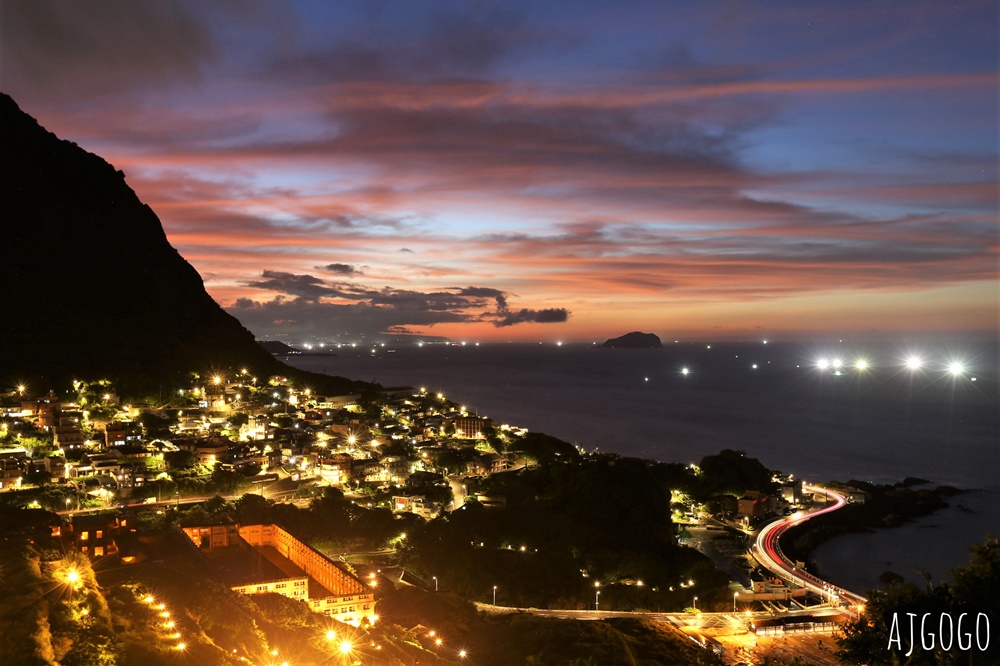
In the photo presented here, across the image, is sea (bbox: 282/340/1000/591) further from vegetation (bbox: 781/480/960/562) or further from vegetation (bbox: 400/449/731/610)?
vegetation (bbox: 400/449/731/610)

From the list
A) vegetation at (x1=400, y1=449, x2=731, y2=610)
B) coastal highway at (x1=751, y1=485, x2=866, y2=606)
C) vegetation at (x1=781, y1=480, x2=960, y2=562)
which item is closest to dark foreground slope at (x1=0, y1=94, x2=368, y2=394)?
vegetation at (x1=400, y1=449, x2=731, y2=610)

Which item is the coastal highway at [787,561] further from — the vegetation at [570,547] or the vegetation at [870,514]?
the vegetation at [570,547]

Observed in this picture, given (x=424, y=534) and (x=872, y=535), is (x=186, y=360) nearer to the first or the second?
(x=424, y=534)

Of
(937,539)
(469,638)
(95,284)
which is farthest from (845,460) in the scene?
(95,284)

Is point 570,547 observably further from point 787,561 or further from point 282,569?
point 282,569

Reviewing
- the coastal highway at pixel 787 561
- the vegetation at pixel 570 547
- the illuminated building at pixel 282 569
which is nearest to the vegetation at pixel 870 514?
the coastal highway at pixel 787 561
